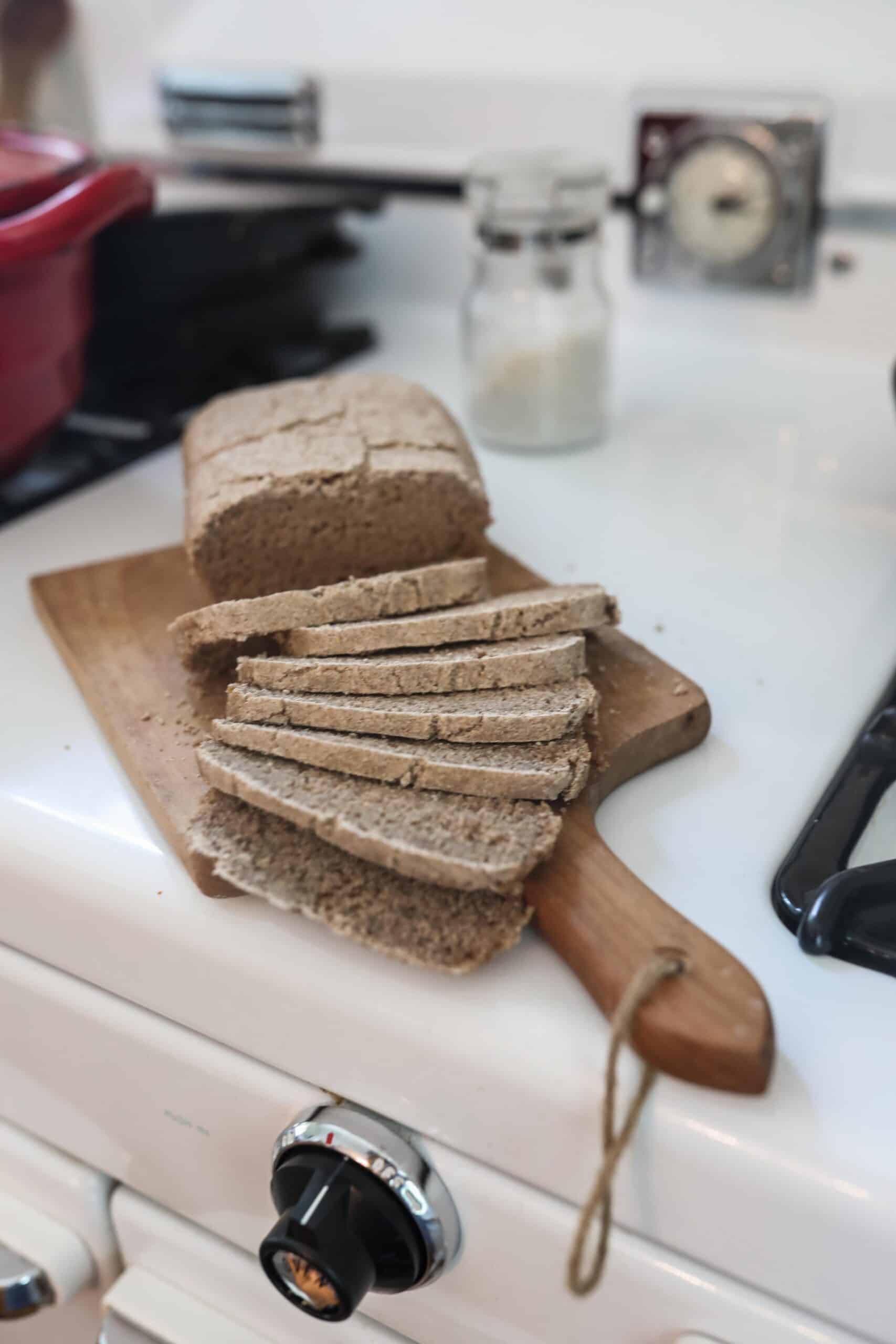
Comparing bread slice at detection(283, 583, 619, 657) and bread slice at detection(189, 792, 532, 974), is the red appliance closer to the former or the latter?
bread slice at detection(283, 583, 619, 657)

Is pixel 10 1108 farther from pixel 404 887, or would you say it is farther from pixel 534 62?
pixel 534 62

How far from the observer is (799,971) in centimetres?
49

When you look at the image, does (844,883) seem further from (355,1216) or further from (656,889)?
(355,1216)

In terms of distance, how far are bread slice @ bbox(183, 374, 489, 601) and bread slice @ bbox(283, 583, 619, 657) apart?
0.12 m

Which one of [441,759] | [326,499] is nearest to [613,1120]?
[441,759]

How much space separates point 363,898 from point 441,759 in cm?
8

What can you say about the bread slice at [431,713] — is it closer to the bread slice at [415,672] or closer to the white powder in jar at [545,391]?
the bread slice at [415,672]

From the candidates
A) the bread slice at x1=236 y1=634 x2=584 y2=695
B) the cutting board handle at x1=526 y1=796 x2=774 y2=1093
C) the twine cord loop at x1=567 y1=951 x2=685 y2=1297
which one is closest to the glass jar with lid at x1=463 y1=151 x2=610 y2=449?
the bread slice at x1=236 y1=634 x2=584 y2=695

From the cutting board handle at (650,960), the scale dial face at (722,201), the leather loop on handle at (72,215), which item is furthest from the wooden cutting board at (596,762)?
the scale dial face at (722,201)

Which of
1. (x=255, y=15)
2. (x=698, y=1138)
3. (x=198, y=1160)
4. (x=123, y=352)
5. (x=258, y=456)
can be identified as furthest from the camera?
(x=255, y=15)

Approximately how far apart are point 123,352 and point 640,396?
54cm

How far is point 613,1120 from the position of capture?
1.43ft

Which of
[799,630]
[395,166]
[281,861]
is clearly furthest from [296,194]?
[281,861]

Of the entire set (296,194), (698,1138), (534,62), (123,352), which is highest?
(534,62)
